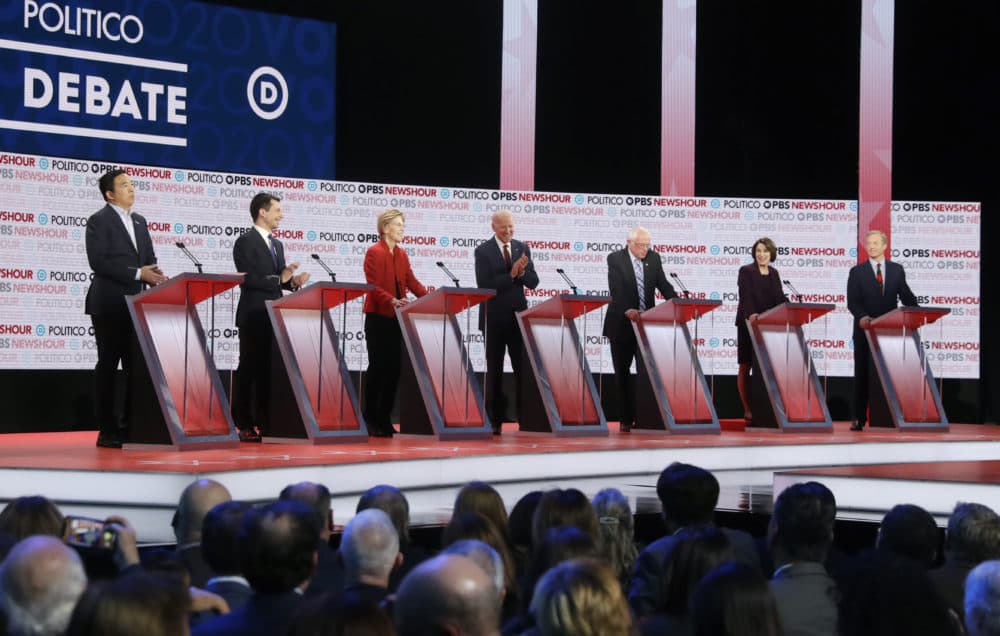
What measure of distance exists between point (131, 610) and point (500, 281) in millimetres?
6971

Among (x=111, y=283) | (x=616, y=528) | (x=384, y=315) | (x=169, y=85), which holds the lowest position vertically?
(x=616, y=528)

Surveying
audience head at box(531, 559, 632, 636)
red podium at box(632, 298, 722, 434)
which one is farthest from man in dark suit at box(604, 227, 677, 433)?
audience head at box(531, 559, 632, 636)

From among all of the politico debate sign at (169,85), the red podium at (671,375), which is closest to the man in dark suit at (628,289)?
the red podium at (671,375)

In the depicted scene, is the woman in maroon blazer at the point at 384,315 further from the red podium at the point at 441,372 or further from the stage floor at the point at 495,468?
the stage floor at the point at 495,468

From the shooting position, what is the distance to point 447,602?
1.83 metres

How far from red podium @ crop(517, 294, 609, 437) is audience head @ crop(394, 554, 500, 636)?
662cm

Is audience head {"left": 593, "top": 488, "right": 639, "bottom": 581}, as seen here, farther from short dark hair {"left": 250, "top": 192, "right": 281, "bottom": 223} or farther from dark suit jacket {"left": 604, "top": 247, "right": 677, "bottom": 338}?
dark suit jacket {"left": 604, "top": 247, "right": 677, "bottom": 338}

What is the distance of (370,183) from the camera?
10273 millimetres

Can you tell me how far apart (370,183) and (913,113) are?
521 centimetres

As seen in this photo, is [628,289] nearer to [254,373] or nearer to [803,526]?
[254,373]

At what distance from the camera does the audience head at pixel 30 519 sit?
10.6ft

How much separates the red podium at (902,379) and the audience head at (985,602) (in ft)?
24.0

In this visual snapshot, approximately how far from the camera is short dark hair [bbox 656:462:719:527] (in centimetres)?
374

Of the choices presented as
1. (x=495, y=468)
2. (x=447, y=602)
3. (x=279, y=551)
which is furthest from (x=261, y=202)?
(x=447, y=602)
